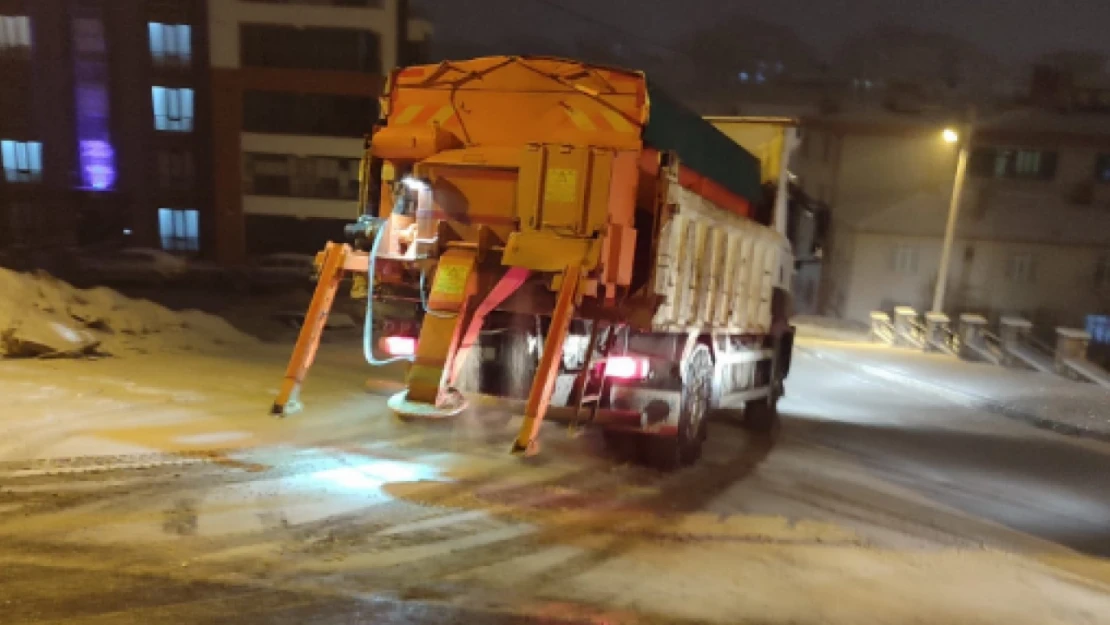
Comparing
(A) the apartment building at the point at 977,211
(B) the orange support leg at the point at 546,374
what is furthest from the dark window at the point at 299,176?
(B) the orange support leg at the point at 546,374

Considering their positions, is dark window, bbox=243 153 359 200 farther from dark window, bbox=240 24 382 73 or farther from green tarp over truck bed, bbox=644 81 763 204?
green tarp over truck bed, bbox=644 81 763 204

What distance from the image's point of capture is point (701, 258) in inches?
284

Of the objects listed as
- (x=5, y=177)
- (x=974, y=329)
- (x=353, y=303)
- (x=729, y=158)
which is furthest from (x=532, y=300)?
(x=5, y=177)

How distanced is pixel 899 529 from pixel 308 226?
1287 inches

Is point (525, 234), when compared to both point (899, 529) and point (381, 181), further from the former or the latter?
point (899, 529)

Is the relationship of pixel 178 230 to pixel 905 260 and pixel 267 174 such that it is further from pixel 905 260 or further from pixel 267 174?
pixel 905 260

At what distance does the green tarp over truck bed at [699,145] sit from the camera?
654cm

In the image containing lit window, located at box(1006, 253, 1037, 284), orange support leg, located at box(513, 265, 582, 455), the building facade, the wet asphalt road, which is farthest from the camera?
the building facade

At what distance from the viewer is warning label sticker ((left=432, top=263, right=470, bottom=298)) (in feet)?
19.8

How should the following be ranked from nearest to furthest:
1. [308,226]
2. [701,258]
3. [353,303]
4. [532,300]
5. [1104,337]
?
[532,300], [701,258], [353,303], [1104,337], [308,226]

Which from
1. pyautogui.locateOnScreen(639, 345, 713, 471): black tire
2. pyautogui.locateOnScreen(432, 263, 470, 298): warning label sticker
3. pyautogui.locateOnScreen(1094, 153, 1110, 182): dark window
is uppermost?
pyautogui.locateOnScreen(1094, 153, 1110, 182): dark window

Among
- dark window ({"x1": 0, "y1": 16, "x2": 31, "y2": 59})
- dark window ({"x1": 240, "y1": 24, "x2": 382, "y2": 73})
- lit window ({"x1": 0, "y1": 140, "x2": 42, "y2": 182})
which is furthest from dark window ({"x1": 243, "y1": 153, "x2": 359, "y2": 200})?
dark window ({"x1": 0, "y1": 16, "x2": 31, "y2": 59})

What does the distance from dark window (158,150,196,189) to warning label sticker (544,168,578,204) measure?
34498mm

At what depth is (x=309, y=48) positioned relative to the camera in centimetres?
3350
